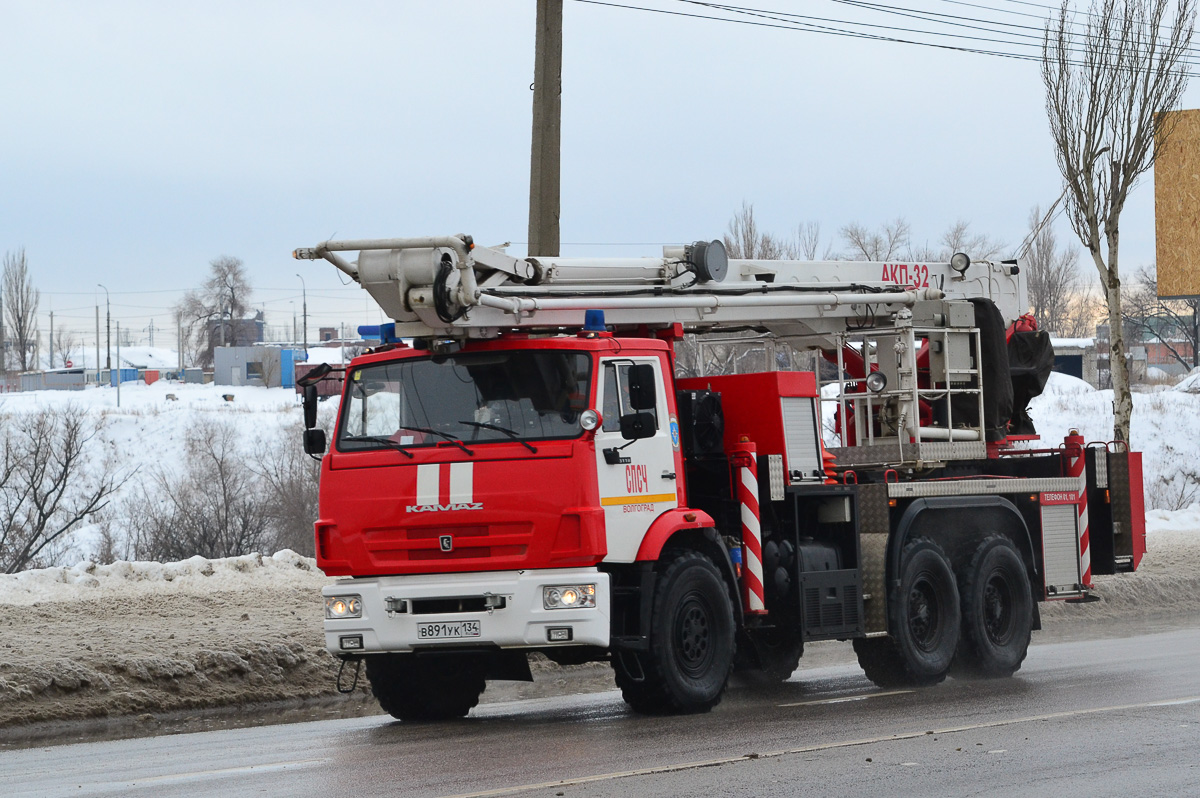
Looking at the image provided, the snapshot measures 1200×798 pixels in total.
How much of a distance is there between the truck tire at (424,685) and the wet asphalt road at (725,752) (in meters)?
0.25

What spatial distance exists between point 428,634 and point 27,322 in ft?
313

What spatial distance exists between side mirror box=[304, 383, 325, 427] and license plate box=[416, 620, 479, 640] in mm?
1720

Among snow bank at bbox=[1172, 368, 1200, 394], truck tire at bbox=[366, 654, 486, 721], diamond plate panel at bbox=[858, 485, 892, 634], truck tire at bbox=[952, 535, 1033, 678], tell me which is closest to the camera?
truck tire at bbox=[366, 654, 486, 721]

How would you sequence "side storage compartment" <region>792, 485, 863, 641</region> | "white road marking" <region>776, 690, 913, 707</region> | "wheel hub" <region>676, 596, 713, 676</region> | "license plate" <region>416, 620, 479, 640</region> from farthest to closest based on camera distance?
"side storage compartment" <region>792, 485, 863, 641</region> < "white road marking" <region>776, 690, 913, 707</region> < "wheel hub" <region>676, 596, 713, 676</region> < "license plate" <region>416, 620, 479, 640</region>

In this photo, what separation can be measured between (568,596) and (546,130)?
6.93 meters

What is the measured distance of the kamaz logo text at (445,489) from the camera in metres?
10.0

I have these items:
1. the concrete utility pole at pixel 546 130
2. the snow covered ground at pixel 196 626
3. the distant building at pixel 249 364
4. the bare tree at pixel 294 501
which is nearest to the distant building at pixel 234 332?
the distant building at pixel 249 364

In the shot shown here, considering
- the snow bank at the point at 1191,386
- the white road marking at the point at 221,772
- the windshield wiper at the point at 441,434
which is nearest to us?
the white road marking at the point at 221,772

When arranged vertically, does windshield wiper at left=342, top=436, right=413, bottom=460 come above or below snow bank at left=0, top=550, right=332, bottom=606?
above

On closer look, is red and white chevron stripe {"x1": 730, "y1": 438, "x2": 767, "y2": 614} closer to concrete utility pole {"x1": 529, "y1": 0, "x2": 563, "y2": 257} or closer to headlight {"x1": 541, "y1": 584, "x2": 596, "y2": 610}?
headlight {"x1": 541, "y1": 584, "x2": 596, "y2": 610}

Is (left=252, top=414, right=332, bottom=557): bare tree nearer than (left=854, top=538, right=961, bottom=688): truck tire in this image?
No

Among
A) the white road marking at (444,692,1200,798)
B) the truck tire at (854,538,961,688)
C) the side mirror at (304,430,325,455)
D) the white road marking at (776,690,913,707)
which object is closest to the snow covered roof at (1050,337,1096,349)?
the truck tire at (854,538,961,688)

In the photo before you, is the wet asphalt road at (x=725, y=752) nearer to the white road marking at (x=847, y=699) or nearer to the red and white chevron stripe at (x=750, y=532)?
the white road marking at (x=847, y=699)

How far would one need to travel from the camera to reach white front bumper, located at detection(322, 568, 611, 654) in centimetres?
984
